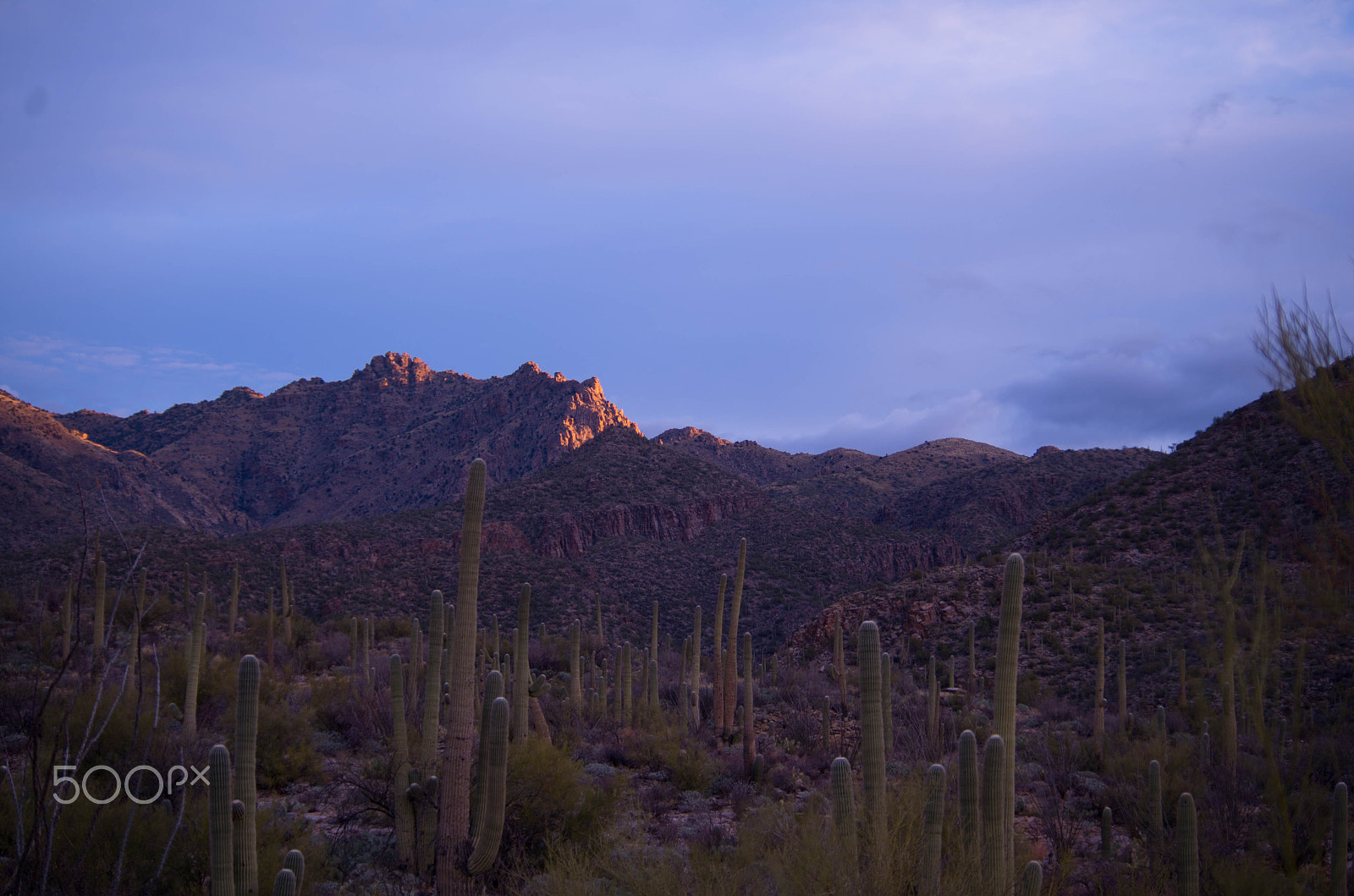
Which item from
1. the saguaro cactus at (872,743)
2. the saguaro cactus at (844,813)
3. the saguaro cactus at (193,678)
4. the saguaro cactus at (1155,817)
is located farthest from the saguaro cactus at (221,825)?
the saguaro cactus at (1155,817)

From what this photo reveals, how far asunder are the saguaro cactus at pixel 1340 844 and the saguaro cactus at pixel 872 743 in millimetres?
2628

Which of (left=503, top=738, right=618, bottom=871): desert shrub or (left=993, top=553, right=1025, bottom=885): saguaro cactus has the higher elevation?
(left=993, top=553, right=1025, bottom=885): saguaro cactus

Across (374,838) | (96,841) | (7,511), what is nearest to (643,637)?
(374,838)

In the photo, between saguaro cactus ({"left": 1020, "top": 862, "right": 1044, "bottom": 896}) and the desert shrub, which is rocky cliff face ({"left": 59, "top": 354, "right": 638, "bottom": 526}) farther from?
→ saguaro cactus ({"left": 1020, "top": 862, "right": 1044, "bottom": 896})

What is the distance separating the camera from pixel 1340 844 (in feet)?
19.3

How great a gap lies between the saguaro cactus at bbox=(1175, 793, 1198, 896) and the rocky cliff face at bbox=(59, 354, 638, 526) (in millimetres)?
62437

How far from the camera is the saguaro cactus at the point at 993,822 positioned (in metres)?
5.20

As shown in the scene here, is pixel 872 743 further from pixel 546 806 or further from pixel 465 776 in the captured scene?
pixel 546 806

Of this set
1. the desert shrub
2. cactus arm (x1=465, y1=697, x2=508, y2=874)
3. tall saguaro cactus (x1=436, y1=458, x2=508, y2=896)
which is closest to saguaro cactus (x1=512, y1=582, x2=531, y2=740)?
the desert shrub

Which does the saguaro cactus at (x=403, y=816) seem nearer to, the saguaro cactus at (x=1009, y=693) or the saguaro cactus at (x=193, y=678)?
the saguaro cactus at (x=193, y=678)

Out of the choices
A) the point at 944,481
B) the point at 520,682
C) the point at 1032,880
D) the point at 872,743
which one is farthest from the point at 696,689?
the point at 944,481

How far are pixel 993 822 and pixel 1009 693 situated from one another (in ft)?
3.06

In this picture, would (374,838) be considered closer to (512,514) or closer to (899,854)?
(899,854)

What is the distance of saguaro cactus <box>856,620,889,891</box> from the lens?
545 centimetres
